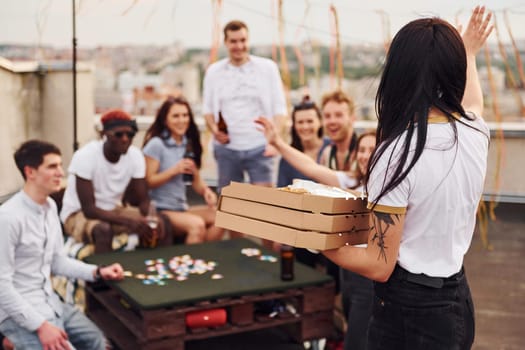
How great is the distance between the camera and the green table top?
2.70 m

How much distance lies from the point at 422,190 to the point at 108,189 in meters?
2.69

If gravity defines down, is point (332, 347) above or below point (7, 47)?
below

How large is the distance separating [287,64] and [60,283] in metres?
2.51

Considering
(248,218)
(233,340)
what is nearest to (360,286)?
(233,340)

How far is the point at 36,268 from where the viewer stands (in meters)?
2.56

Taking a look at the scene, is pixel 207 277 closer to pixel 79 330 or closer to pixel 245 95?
pixel 79 330

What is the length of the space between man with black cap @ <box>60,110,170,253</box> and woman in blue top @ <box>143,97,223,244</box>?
0.16 metres

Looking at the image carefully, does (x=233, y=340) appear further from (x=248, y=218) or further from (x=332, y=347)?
(x=248, y=218)

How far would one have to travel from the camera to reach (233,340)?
10.6ft

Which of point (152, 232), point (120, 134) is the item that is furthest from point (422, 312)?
point (120, 134)

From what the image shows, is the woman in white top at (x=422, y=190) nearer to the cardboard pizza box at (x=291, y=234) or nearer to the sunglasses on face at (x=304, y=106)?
the cardboard pizza box at (x=291, y=234)

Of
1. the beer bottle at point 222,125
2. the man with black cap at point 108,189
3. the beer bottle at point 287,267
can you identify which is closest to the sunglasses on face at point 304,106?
the beer bottle at point 222,125

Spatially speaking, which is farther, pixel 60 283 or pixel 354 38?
pixel 354 38

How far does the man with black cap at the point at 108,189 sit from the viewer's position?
3557mm
